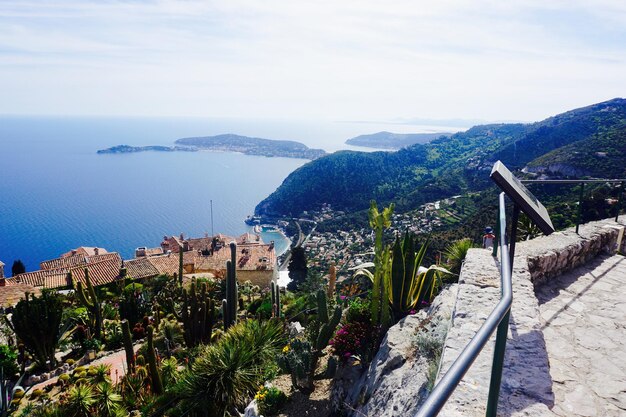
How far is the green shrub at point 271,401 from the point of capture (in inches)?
203

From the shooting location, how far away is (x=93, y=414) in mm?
6008

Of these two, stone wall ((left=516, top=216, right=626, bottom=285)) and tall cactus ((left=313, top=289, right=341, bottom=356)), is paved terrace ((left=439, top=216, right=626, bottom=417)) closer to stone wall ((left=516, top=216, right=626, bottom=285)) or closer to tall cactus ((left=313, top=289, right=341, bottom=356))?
stone wall ((left=516, top=216, right=626, bottom=285))

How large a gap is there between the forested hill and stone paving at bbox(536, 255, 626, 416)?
1242 inches

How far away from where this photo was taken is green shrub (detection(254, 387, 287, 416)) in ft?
16.9

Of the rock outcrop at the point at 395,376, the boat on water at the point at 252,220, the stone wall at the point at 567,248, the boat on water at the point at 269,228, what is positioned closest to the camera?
the rock outcrop at the point at 395,376

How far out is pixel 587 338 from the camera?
2.98 meters

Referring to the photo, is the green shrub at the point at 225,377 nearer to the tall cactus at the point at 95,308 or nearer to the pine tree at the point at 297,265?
the tall cactus at the point at 95,308

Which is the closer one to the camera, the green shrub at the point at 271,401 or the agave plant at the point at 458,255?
the green shrub at the point at 271,401

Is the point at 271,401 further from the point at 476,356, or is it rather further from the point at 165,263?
the point at 165,263

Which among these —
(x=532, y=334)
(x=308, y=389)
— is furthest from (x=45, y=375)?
(x=532, y=334)

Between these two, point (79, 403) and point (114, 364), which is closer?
point (79, 403)

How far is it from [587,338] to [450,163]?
9194 cm

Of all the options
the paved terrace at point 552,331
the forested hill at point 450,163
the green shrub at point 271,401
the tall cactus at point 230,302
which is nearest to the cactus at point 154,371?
the tall cactus at point 230,302

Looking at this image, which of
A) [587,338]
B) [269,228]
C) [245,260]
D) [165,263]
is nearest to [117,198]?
[269,228]
